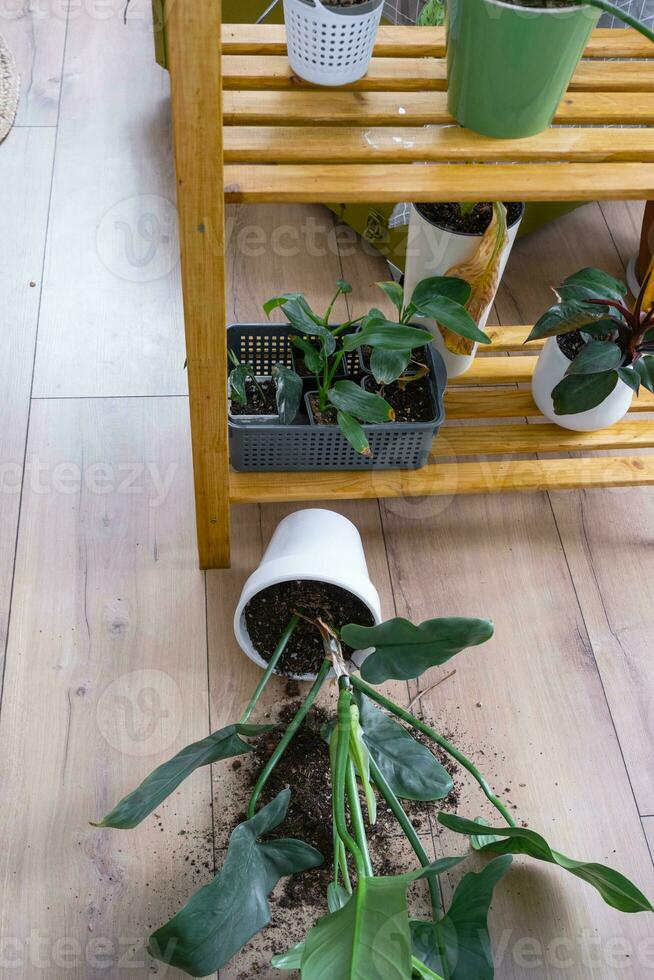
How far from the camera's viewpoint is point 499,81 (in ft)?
2.86

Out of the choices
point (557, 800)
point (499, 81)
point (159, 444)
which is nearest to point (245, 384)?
point (159, 444)

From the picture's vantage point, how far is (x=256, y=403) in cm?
135

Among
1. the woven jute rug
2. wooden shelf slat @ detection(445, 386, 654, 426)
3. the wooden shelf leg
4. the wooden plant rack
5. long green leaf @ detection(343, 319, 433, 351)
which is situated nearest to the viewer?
the wooden shelf leg

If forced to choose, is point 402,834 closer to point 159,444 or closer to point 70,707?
point 70,707

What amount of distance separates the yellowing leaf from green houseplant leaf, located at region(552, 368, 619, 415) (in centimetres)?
15

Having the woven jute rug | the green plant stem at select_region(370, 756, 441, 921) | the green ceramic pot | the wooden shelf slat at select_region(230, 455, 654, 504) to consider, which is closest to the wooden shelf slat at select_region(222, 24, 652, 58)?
the green ceramic pot

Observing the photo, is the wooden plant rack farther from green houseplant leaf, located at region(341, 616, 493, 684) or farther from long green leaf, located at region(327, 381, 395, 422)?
green houseplant leaf, located at region(341, 616, 493, 684)

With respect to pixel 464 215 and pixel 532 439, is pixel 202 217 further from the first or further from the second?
pixel 532 439

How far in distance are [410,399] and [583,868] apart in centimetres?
65

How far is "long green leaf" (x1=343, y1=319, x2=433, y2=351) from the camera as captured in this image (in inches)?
44.4

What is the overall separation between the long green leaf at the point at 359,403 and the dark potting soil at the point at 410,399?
10 centimetres

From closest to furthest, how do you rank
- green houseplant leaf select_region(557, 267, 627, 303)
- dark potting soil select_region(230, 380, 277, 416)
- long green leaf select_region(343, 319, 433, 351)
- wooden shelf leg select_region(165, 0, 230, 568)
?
wooden shelf leg select_region(165, 0, 230, 568) < long green leaf select_region(343, 319, 433, 351) < green houseplant leaf select_region(557, 267, 627, 303) < dark potting soil select_region(230, 380, 277, 416)

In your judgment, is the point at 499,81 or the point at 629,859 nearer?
the point at 499,81

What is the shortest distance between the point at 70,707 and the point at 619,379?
88 cm
